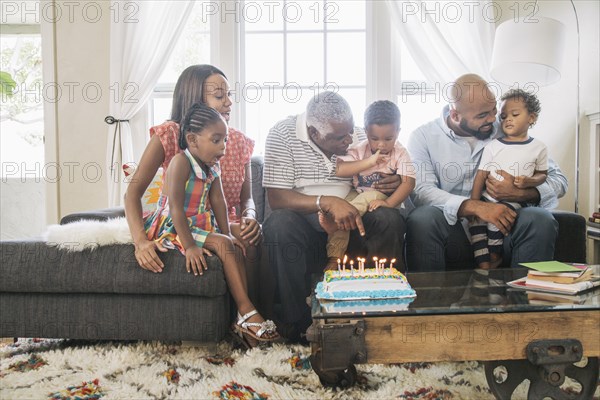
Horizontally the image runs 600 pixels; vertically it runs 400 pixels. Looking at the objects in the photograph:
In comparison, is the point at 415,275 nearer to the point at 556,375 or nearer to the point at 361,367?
the point at 361,367

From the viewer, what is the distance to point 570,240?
2225mm

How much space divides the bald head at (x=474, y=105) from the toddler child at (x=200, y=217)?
1.15 m

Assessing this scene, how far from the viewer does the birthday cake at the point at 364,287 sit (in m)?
1.40

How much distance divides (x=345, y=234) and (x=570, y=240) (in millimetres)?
1015

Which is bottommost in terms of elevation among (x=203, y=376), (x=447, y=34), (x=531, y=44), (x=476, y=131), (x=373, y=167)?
(x=203, y=376)

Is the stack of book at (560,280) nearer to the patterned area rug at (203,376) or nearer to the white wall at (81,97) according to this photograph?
the patterned area rug at (203,376)

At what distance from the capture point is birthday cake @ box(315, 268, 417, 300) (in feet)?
4.58

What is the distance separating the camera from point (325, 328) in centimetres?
122

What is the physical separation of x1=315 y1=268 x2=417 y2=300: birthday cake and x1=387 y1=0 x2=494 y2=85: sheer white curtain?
209 cm

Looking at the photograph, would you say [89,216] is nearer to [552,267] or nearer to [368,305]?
[368,305]

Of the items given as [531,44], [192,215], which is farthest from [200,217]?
[531,44]

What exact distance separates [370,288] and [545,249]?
101 cm

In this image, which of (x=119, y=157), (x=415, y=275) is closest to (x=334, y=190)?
(x=415, y=275)

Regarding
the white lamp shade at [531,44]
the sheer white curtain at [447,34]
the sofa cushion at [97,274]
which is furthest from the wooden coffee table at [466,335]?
the sheer white curtain at [447,34]
